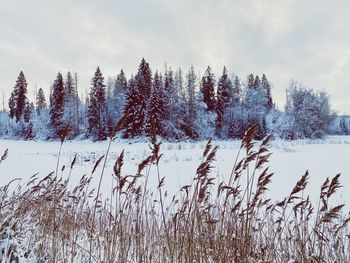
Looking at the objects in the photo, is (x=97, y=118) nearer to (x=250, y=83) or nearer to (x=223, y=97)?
(x=223, y=97)

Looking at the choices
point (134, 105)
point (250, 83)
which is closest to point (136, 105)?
point (134, 105)

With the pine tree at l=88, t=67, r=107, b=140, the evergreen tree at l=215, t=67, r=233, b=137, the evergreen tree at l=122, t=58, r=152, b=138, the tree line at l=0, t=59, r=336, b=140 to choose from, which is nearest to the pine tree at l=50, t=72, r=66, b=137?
the tree line at l=0, t=59, r=336, b=140

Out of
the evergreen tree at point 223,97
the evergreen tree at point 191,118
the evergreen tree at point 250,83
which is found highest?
the evergreen tree at point 250,83

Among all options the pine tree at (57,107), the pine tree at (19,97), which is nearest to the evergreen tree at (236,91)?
the pine tree at (57,107)

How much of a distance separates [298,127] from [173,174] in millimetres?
40707

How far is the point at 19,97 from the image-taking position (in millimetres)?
64250

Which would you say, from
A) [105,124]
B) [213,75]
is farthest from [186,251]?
[213,75]

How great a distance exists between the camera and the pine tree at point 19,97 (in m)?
64.2

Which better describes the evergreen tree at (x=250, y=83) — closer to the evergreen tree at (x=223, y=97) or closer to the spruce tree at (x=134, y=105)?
the evergreen tree at (x=223, y=97)

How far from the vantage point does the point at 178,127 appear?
44.4 m

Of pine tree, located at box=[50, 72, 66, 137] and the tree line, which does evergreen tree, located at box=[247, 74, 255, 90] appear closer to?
the tree line

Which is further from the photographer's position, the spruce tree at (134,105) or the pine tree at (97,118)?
the pine tree at (97,118)

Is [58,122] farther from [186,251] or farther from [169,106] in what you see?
[186,251]

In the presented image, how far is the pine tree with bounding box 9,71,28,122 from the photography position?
6425 cm
